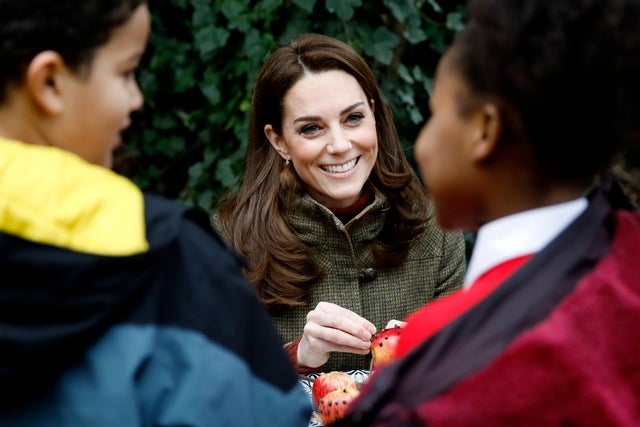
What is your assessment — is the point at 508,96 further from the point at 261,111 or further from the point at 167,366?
the point at 261,111

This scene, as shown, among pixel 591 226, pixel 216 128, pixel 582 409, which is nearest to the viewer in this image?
pixel 582 409

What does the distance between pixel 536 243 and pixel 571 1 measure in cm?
33

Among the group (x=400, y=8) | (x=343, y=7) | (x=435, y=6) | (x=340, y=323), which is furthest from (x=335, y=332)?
(x=435, y=6)

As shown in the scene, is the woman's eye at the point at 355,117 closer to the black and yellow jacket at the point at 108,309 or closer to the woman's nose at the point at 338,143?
the woman's nose at the point at 338,143

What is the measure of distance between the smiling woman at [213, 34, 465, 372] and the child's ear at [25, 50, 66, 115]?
4.74ft

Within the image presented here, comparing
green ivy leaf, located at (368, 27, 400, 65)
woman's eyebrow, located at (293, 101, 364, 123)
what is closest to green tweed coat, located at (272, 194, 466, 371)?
woman's eyebrow, located at (293, 101, 364, 123)

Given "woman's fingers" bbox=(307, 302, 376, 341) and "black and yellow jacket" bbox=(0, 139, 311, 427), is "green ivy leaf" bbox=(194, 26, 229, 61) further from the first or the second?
"black and yellow jacket" bbox=(0, 139, 311, 427)

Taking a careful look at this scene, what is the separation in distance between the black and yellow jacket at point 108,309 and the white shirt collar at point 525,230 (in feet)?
1.18

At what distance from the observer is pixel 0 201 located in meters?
1.24

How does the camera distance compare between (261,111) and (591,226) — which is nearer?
(591,226)

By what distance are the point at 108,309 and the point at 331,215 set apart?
1582 millimetres

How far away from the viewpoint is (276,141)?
2.97 metres

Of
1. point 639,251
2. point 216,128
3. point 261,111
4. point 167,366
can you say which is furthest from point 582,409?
point 216,128

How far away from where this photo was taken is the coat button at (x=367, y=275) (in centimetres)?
283
